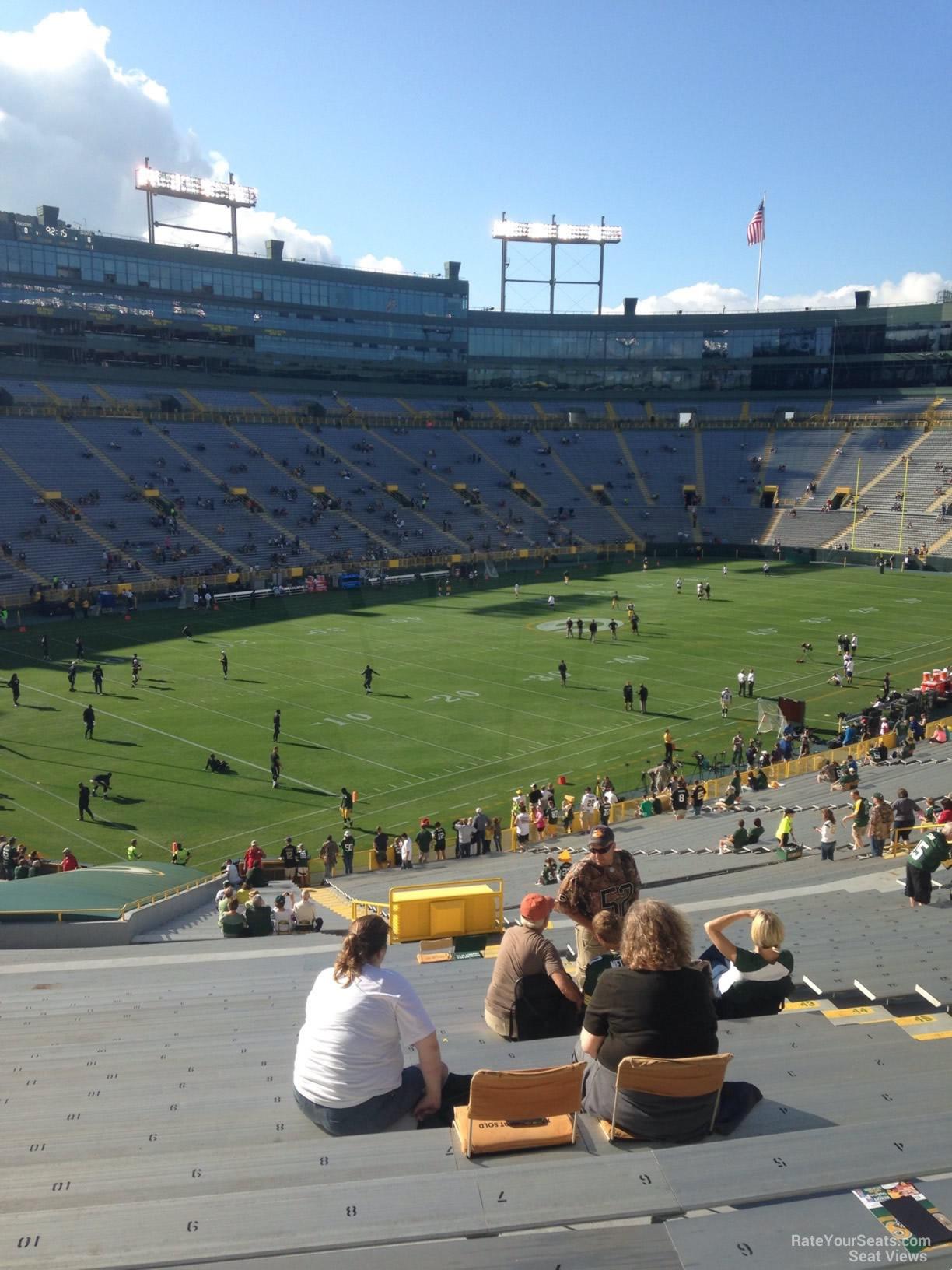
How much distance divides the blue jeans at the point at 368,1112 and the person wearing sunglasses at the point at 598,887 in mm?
2257

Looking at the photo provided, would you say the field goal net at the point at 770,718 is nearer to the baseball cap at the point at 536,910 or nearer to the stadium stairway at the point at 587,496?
the baseball cap at the point at 536,910

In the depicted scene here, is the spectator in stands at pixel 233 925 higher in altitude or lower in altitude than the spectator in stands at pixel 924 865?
lower

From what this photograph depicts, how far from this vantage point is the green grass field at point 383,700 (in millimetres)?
22828

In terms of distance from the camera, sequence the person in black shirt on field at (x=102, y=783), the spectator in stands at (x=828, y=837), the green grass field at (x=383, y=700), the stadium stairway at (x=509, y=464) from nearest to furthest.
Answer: the spectator in stands at (x=828, y=837)
the green grass field at (x=383, y=700)
the person in black shirt on field at (x=102, y=783)
the stadium stairway at (x=509, y=464)

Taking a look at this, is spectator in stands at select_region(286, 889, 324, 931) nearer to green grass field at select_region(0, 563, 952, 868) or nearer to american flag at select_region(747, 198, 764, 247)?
green grass field at select_region(0, 563, 952, 868)

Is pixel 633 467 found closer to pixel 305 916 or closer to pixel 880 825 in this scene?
pixel 880 825

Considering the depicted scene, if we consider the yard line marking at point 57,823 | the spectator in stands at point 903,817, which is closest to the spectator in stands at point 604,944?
the spectator in stands at point 903,817

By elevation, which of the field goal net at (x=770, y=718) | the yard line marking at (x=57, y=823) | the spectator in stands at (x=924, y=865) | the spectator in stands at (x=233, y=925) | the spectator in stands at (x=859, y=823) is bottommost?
the yard line marking at (x=57, y=823)

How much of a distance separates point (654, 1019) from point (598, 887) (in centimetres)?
249

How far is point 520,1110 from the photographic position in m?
4.35

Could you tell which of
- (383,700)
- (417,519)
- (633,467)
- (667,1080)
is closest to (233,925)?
(667,1080)

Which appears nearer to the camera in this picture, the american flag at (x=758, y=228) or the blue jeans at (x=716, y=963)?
the blue jeans at (x=716, y=963)

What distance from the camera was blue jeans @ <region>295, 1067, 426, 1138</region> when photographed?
4.64 meters

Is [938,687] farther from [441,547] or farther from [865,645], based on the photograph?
[441,547]
